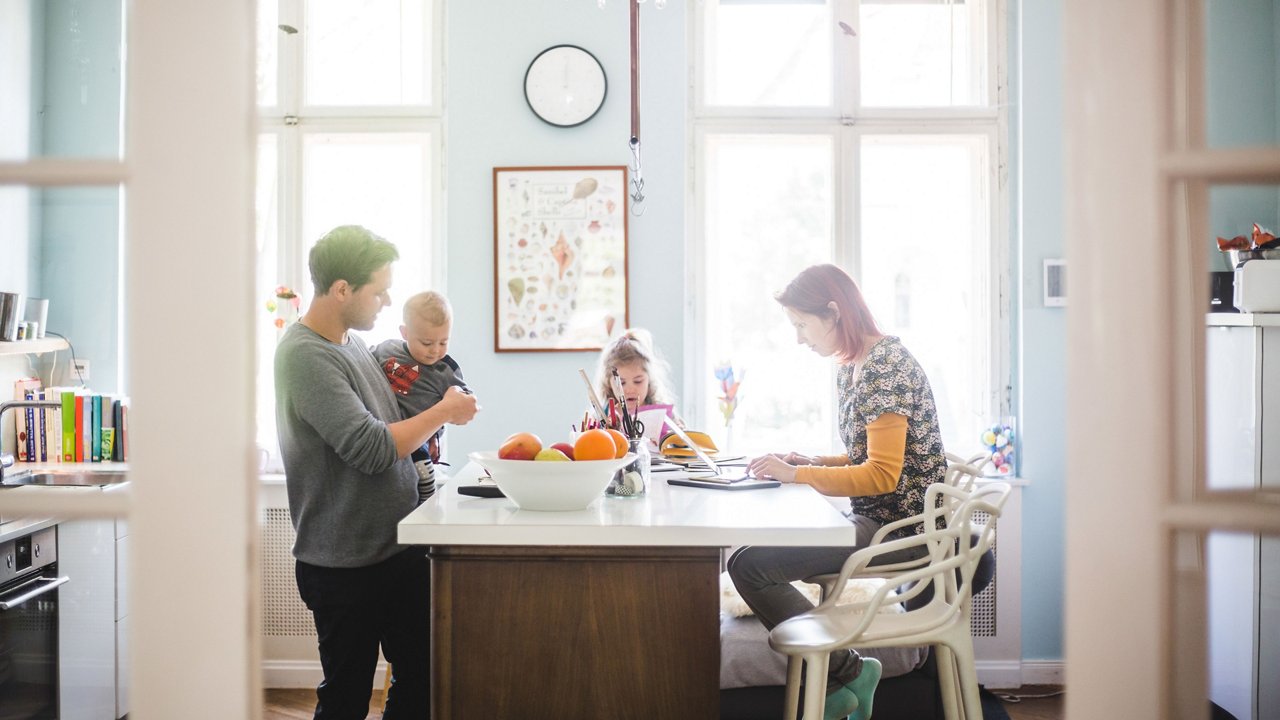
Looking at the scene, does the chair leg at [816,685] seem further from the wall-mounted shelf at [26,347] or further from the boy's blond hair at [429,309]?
the wall-mounted shelf at [26,347]

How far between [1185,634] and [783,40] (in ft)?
10.9

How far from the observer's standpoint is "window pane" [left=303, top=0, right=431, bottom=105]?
3.69 meters

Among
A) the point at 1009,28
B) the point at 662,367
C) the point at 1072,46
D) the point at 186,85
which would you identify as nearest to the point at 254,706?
the point at 186,85

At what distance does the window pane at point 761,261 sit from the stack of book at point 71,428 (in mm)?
2316

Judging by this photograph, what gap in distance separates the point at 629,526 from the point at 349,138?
106 inches

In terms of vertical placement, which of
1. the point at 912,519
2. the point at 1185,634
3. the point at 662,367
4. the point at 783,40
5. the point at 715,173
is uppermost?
the point at 783,40

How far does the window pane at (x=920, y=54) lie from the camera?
3.66 metres

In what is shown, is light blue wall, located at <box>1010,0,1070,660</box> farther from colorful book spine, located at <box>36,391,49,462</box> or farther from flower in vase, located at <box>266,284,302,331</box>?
colorful book spine, located at <box>36,391,49,462</box>

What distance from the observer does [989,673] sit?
3473mm

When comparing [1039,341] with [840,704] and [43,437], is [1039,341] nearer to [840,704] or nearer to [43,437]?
[840,704]

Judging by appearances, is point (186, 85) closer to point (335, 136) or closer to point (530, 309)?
point (530, 309)

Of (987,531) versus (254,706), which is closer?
(254,706)

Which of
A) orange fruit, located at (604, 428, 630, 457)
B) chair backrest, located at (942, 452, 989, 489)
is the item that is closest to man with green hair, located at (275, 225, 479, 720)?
orange fruit, located at (604, 428, 630, 457)

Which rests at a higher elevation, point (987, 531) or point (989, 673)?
point (987, 531)
